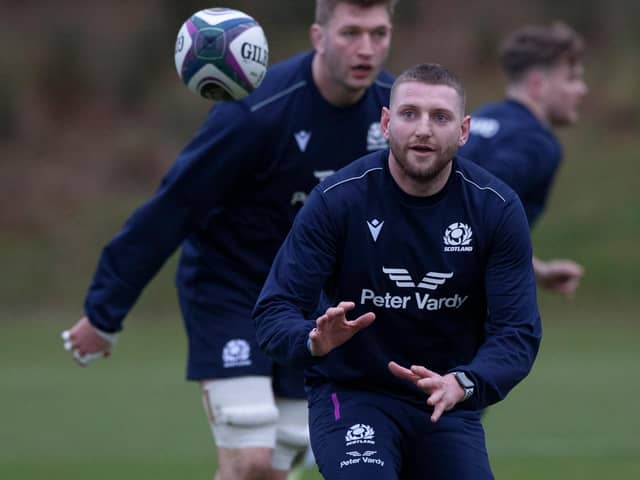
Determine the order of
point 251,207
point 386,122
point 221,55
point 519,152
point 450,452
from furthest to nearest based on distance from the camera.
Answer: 1. point 519,152
2. point 251,207
3. point 221,55
4. point 386,122
5. point 450,452

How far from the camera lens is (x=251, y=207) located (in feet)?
21.0

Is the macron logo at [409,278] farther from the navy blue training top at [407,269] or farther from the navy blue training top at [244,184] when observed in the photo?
the navy blue training top at [244,184]

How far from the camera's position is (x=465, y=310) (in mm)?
5039

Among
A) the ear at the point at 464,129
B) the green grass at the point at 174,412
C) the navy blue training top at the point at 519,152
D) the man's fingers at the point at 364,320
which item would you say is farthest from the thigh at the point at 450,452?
the green grass at the point at 174,412

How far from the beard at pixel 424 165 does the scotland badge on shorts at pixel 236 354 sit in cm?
174

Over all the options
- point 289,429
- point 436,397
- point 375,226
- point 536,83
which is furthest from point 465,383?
point 536,83

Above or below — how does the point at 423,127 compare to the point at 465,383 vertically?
above

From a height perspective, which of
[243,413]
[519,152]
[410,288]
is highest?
[519,152]

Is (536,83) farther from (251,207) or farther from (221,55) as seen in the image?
(221,55)

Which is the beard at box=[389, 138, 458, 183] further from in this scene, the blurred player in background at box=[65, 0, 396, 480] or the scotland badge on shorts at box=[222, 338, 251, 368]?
the scotland badge on shorts at box=[222, 338, 251, 368]

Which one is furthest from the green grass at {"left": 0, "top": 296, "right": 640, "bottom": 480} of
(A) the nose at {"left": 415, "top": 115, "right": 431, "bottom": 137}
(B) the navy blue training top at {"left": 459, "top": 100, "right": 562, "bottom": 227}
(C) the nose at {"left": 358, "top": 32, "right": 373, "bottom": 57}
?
(A) the nose at {"left": 415, "top": 115, "right": 431, "bottom": 137}

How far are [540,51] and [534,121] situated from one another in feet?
1.66

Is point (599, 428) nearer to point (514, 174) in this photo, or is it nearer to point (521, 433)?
point (521, 433)

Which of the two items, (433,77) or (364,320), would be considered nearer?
(364,320)
